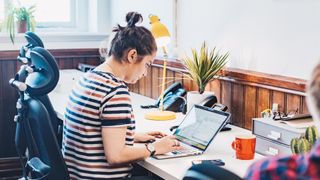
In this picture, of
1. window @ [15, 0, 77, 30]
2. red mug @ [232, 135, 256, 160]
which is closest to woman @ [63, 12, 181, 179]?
red mug @ [232, 135, 256, 160]

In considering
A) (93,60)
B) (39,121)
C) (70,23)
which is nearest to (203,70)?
(39,121)

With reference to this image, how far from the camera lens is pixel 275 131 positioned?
7.01ft

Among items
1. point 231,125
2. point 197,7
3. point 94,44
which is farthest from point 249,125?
point 94,44

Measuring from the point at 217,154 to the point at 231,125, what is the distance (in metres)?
0.58

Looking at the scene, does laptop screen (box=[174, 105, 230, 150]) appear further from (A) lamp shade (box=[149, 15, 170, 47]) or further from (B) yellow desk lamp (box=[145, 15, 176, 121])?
(A) lamp shade (box=[149, 15, 170, 47])

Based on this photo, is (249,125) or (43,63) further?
(249,125)

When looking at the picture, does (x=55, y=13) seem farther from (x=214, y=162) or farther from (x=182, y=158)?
(x=214, y=162)

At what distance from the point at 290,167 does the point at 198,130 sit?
1.36 m

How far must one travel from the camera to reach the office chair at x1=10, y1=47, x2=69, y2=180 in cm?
213

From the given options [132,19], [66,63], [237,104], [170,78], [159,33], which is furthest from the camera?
[66,63]

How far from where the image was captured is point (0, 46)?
3.91m

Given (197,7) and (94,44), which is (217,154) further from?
(94,44)

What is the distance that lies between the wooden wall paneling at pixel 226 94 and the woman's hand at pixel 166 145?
26.3 inches

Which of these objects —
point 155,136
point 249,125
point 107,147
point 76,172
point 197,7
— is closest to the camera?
point 107,147
